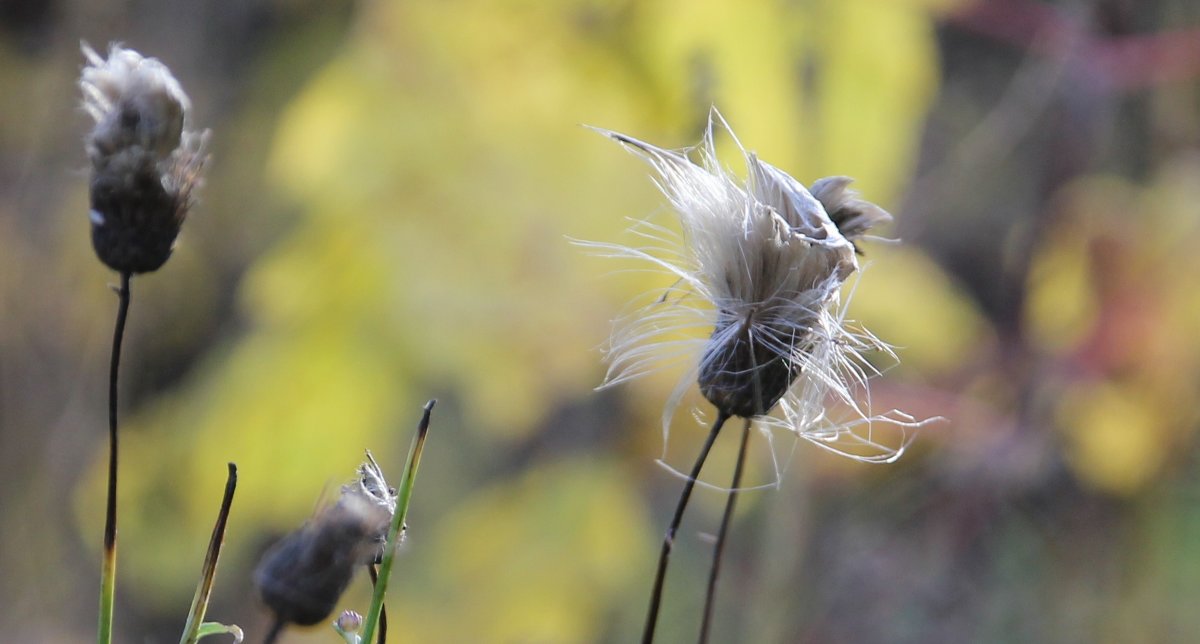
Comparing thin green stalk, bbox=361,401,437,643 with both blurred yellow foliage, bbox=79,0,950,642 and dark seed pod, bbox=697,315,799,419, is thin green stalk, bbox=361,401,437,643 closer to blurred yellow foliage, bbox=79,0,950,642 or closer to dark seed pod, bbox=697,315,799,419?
dark seed pod, bbox=697,315,799,419

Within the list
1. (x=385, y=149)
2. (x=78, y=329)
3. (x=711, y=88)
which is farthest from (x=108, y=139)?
(x=78, y=329)

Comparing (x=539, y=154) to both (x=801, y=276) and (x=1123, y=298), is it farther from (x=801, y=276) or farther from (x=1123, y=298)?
(x=801, y=276)

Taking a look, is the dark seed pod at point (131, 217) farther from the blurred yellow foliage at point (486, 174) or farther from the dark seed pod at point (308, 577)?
the blurred yellow foliage at point (486, 174)

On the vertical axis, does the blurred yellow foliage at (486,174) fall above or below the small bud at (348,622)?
above

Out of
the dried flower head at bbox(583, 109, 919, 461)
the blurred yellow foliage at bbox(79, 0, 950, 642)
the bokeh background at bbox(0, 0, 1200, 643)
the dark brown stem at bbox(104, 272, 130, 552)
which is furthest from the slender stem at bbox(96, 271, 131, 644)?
the blurred yellow foliage at bbox(79, 0, 950, 642)

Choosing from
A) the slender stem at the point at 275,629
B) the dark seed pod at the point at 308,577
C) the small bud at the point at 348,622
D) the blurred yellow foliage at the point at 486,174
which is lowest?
the slender stem at the point at 275,629

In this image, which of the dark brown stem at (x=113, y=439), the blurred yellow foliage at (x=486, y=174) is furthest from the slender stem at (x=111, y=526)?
the blurred yellow foliage at (x=486, y=174)

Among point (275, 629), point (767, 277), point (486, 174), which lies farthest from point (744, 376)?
point (486, 174)
